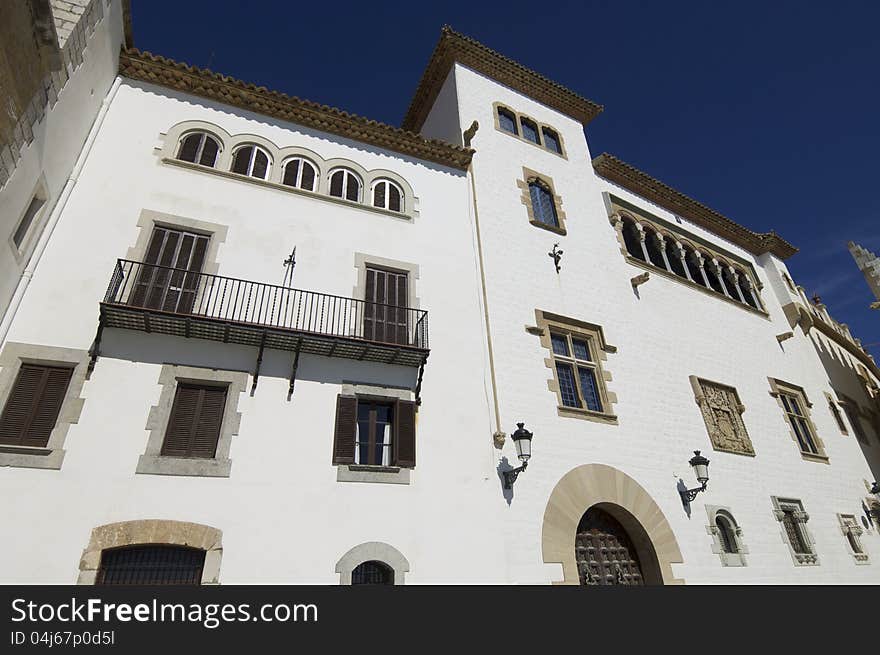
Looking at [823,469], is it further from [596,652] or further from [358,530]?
[358,530]

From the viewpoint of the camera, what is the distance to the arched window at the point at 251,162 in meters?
10.8

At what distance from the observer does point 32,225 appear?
25.8 feet

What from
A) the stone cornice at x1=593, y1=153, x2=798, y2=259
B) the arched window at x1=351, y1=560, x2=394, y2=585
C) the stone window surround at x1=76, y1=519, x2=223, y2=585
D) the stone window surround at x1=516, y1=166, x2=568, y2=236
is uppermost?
the stone cornice at x1=593, y1=153, x2=798, y2=259

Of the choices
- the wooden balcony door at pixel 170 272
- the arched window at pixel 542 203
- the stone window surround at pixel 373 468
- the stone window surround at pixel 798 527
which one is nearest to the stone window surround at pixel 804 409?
the stone window surround at pixel 798 527

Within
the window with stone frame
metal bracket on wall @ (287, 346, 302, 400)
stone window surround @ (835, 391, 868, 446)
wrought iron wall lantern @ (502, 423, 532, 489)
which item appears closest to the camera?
metal bracket on wall @ (287, 346, 302, 400)

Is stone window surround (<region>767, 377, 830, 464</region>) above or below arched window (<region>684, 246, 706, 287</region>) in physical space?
below

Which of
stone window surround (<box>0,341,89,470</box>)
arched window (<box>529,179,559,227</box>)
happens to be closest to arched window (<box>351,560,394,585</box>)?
stone window surround (<box>0,341,89,470</box>)

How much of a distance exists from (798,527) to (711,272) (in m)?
9.58

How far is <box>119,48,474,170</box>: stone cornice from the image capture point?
11.0m

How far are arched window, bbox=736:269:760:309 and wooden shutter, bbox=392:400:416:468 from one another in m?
16.3

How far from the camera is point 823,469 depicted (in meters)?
14.8

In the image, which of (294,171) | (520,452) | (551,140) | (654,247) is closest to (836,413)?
(654,247)

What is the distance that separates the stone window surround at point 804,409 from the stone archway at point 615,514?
7.74 meters

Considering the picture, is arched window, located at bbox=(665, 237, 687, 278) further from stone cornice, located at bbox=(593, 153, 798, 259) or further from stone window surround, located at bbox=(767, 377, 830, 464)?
stone window surround, located at bbox=(767, 377, 830, 464)
